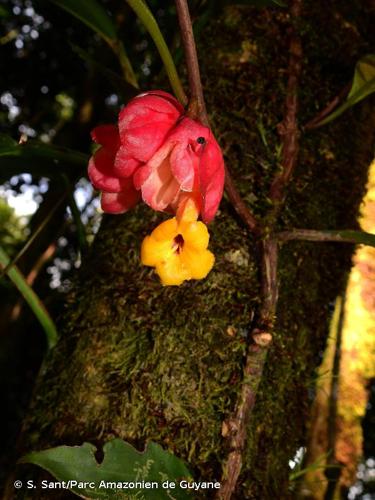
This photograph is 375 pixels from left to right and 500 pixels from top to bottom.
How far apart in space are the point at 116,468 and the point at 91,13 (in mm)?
862

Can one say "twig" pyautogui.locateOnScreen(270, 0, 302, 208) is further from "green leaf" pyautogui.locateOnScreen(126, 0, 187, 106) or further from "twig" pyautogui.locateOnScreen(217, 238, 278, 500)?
"green leaf" pyautogui.locateOnScreen(126, 0, 187, 106)

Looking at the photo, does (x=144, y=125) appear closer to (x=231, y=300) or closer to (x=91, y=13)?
(x=231, y=300)

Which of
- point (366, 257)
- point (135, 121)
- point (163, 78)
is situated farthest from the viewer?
point (366, 257)

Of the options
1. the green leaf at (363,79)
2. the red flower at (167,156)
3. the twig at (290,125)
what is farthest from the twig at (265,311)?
the red flower at (167,156)

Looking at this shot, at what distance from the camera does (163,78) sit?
113 centimetres

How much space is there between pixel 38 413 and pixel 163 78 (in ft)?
2.45

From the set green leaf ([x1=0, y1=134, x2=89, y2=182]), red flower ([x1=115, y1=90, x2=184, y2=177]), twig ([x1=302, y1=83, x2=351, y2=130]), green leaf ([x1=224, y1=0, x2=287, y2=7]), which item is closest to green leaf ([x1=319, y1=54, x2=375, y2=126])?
twig ([x1=302, y1=83, x2=351, y2=130])

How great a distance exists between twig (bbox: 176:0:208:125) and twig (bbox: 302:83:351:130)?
0.40 meters

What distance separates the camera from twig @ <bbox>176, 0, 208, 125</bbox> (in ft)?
2.08

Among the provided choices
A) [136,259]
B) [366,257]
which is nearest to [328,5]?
[136,259]

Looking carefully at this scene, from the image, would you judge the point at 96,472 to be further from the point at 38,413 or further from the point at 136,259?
the point at 136,259

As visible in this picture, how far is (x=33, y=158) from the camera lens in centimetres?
105

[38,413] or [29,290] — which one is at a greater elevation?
[29,290]

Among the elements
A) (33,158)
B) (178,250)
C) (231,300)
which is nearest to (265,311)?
(231,300)
